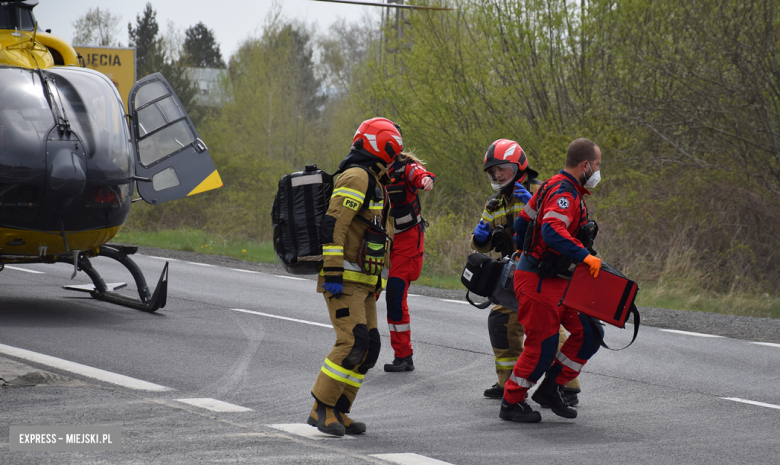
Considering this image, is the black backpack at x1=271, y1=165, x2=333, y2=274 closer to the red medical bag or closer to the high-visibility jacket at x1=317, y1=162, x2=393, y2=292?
→ the high-visibility jacket at x1=317, y1=162, x2=393, y2=292

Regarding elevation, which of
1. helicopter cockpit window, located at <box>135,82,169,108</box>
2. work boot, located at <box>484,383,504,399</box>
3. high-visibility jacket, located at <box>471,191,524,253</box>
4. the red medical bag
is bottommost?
work boot, located at <box>484,383,504,399</box>

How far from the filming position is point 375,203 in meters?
4.87

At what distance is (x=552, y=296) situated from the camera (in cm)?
518

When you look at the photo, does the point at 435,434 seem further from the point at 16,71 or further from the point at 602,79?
the point at 602,79

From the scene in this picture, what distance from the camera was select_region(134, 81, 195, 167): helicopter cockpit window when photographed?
30.6ft

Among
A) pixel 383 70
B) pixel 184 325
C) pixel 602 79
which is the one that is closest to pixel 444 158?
pixel 383 70

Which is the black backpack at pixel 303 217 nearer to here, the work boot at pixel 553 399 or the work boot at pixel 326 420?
the work boot at pixel 326 420

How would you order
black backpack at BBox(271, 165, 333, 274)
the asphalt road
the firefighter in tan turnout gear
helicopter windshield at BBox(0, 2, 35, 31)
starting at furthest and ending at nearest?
helicopter windshield at BBox(0, 2, 35, 31)
black backpack at BBox(271, 165, 333, 274)
the firefighter in tan turnout gear
the asphalt road

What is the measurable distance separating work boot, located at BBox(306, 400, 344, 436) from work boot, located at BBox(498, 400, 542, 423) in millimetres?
1238

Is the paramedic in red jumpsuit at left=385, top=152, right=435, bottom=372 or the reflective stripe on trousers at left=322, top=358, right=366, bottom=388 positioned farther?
the paramedic in red jumpsuit at left=385, top=152, right=435, bottom=372

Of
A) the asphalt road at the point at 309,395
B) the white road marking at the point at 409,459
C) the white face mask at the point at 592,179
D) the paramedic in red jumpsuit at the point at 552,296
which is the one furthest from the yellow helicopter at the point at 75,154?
the white face mask at the point at 592,179

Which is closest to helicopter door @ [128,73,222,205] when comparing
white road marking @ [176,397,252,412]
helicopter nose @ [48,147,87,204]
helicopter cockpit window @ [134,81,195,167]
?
helicopter cockpit window @ [134,81,195,167]

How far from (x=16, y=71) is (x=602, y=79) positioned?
11.5m

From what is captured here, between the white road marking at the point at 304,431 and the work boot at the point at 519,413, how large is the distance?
1191mm
